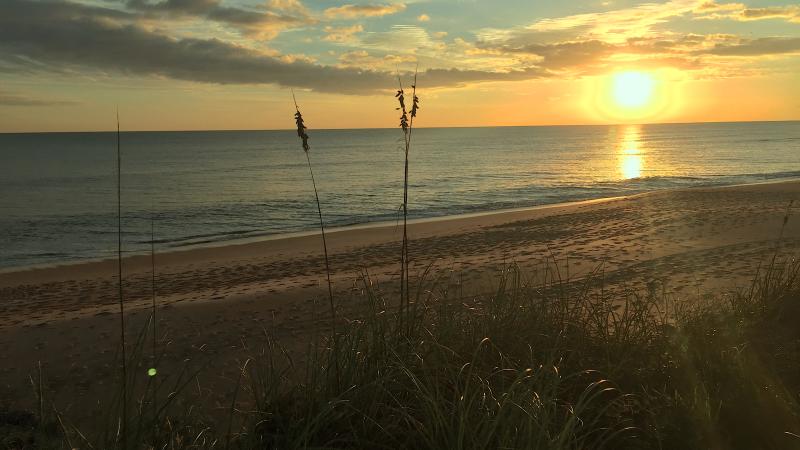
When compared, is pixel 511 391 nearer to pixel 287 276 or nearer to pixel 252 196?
pixel 287 276

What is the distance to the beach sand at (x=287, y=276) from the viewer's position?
7172mm

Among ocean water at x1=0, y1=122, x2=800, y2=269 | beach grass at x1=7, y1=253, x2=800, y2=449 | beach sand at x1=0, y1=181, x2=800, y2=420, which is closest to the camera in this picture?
beach grass at x1=7, y1=253, x2=800, y2=449

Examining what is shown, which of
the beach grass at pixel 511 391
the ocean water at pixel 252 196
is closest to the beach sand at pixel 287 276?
the beach grass at pixel 511 391

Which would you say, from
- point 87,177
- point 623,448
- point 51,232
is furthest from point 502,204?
point 87,177

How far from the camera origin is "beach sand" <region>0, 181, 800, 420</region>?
717 centimetres

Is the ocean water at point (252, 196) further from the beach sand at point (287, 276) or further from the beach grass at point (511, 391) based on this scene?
the beach grass at point (511, 391)

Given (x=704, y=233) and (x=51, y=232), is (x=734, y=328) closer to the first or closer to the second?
(x=704, y=233)

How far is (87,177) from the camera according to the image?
50.4m

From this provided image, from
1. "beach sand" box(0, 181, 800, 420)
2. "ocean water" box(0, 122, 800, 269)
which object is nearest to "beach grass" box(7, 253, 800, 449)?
"beach sand" box(0, 181, 800, 420)

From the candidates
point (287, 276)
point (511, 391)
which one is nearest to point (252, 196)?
point (287, 276)

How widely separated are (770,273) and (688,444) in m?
3.46

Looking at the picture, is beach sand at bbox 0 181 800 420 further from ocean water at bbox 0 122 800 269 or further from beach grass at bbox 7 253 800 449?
ocean water at bbox 0 122 800 269

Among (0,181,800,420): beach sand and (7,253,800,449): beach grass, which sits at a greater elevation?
(7,253,800,449): beach grass

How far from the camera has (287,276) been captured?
1311 cm
